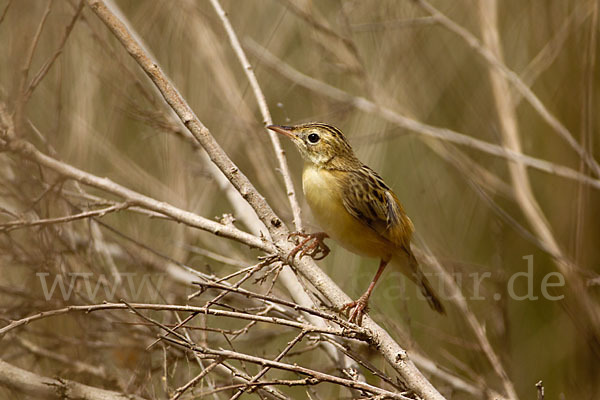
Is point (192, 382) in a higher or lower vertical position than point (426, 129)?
lower

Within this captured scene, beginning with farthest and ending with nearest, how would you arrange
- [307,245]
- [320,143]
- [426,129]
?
[426,129], [320,143], [307,245]

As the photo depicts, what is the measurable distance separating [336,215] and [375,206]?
0.24 meters

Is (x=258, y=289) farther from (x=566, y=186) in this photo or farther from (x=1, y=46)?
(x=566, y=186)

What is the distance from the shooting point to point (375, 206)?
12.2 ft

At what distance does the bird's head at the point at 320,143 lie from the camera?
154 inches

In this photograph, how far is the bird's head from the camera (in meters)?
3.90

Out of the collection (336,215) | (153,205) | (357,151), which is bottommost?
(153,205)

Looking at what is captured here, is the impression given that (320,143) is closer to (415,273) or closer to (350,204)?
(350,204)

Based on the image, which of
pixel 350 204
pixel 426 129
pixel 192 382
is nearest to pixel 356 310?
pixel 350 204

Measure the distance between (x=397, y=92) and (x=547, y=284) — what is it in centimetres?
201

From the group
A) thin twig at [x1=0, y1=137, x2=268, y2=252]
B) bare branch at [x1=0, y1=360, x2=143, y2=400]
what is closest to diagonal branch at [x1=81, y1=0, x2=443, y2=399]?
thin twig at [x1=0, y1=137, x2=268, y2=252]

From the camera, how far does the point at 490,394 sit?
3246 millimetres

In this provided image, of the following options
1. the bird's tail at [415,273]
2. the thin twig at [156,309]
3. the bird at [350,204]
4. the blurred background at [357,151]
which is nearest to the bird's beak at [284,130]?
the bird at [350,204]

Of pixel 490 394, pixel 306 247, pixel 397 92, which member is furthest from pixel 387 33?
pixel 490 394
